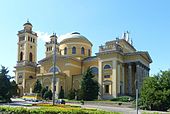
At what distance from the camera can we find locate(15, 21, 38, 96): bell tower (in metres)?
87.7

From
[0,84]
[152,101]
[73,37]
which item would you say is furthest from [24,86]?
[152,101]

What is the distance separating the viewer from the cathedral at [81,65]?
69875mm

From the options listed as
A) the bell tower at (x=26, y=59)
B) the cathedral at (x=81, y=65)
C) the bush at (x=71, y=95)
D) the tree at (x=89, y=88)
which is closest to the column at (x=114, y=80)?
the cathedral at (x=81, y=65)

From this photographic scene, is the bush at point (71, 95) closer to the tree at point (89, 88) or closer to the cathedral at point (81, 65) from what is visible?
the cathedral at point (81, 65)

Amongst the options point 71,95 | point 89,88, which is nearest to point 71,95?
point 71,95

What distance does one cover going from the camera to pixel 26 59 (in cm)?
9044

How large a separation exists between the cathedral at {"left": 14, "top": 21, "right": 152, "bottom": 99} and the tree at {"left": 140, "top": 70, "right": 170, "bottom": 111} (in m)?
16.1

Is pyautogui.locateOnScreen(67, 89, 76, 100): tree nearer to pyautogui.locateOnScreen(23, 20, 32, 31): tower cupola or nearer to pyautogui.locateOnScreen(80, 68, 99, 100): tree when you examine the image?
pyautogui.locateOnScreen(80, 68, 99, 100): tree

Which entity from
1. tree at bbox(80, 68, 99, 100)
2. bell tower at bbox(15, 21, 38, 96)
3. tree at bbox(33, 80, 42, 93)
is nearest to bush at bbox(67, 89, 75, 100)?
tree at bbox(80, 68, 99, 100)

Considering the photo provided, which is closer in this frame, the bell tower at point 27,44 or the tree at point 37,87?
the tree at point 37,87

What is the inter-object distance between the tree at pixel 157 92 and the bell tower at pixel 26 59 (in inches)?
1898

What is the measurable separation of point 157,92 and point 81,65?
4145 cm

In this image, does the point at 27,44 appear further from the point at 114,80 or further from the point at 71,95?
the point at 114,80

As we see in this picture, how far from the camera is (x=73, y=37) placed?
283ft
